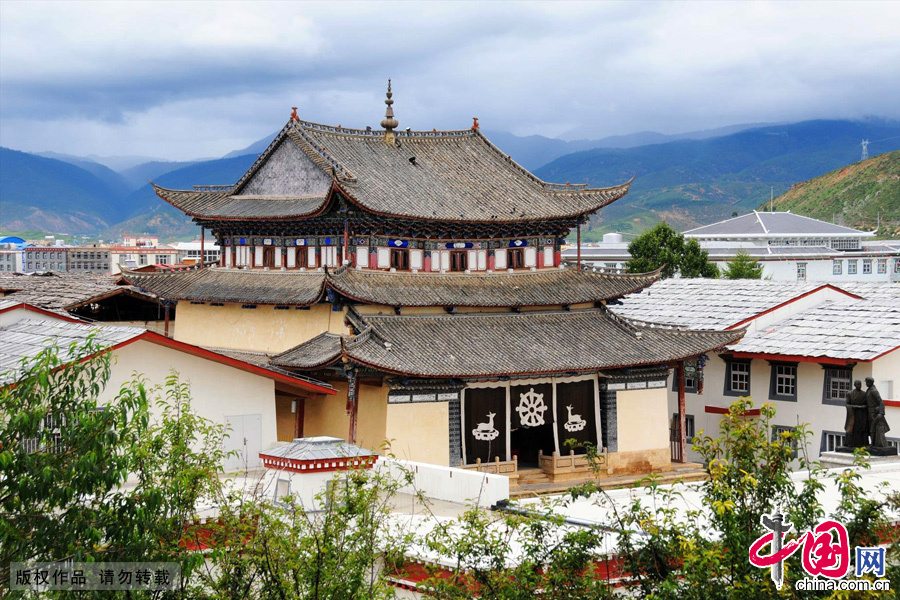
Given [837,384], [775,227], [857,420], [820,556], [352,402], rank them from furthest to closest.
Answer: [775,227]
[837,384]
[352,402]
[857,420]
[820,556]

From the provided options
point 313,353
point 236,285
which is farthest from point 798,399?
point 236,285

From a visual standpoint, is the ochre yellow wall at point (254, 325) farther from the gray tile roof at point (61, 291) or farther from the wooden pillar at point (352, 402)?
the gray tile roof at point (61, 291)

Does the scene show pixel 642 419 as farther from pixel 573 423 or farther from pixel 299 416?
pixel 299 416

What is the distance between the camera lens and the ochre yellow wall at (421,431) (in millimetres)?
34406

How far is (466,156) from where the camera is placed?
44.6 meters

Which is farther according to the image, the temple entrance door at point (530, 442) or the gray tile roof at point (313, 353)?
the temple entrance door at point (530, 442)

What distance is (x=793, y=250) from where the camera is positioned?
4124 inches

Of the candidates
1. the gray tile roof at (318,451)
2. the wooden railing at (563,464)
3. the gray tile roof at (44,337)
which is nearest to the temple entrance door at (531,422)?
the wooden railing at (563,464)

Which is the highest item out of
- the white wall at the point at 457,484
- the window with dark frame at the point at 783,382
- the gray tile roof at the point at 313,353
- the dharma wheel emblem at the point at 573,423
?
the gray tile roof at the point at 313,353

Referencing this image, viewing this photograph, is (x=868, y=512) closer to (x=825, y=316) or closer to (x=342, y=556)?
(x=342, y=556)

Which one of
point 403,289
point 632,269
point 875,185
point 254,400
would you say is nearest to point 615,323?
point 403,289

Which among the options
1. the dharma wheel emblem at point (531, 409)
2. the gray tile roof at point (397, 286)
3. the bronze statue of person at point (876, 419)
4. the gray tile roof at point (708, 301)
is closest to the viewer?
the bronze statue of person at point (876, 419)

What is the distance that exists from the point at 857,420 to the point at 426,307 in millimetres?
13686

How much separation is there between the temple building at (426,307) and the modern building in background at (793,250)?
189 feet
